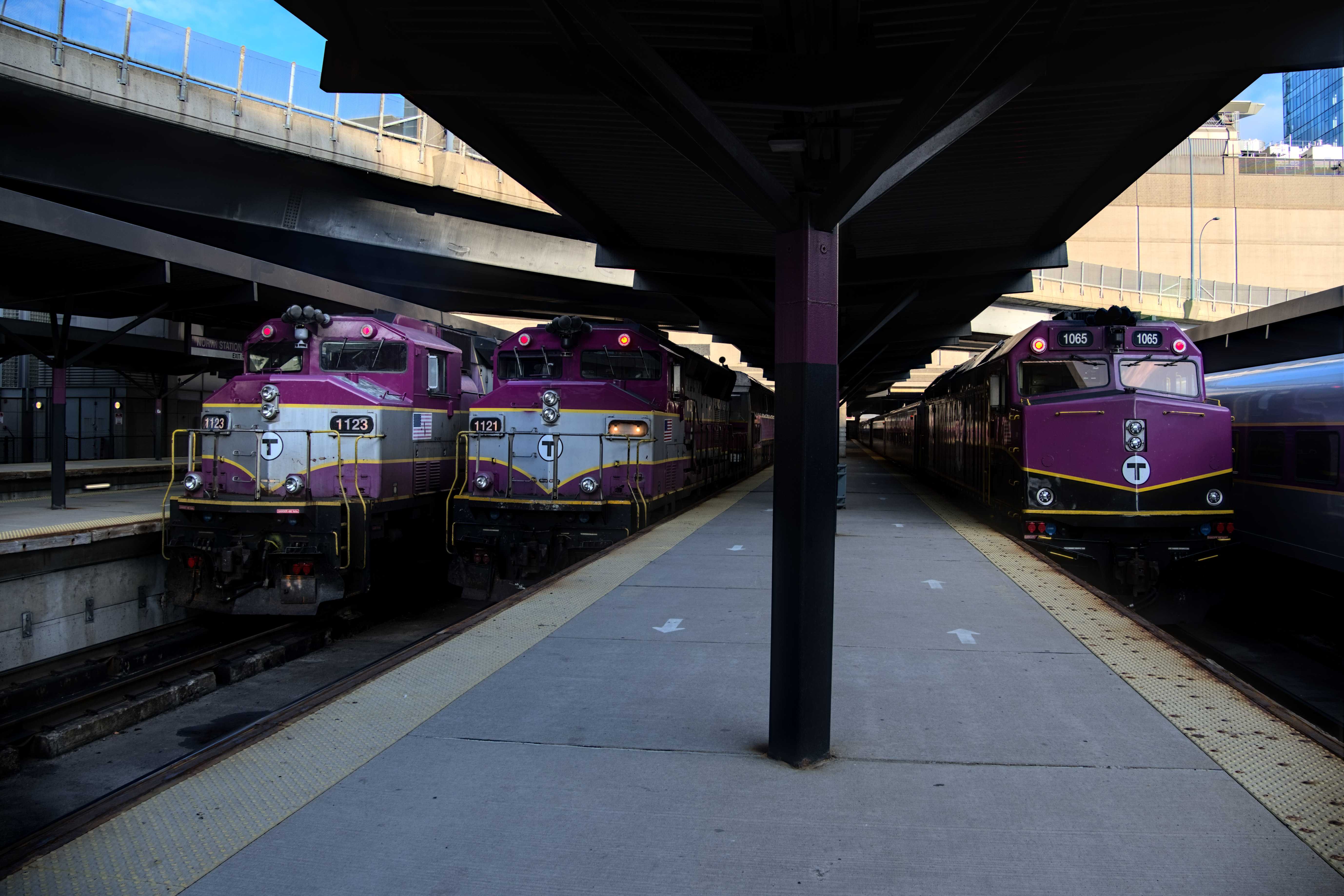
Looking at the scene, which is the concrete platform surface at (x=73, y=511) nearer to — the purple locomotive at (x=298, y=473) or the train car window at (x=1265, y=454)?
the purple locomotive at (x=298, y=473)

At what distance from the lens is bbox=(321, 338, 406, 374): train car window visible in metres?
10.9

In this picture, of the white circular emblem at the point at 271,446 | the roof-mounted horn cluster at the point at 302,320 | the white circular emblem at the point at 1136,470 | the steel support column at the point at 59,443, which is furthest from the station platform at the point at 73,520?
the white circular emblem at the point at 1136,470

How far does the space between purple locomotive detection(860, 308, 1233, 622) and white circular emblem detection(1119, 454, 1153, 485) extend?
12mm

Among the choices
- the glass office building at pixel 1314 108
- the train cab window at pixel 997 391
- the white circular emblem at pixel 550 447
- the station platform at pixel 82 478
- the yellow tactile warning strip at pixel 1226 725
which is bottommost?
the yellow tactile warning strip at pixel 1226 725

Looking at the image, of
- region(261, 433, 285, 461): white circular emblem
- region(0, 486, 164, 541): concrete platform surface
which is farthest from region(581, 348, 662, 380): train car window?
region(0, 486, 164, 541): concrete platform surface

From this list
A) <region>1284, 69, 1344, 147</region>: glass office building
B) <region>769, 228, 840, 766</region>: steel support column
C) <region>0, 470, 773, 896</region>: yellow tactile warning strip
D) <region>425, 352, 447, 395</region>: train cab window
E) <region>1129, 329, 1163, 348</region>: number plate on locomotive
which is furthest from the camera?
<region>1284, 69, 1344, 147</region>: glass office building

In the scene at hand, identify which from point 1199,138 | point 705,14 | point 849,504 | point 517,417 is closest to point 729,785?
point 705,14

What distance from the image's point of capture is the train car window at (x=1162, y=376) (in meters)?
10.0

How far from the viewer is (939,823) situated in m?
3.55

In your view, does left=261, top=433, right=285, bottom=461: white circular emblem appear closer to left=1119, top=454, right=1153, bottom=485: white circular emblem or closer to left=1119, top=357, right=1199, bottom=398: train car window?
left=1119, top=454, right=1153, bottom=485: white circular emblem

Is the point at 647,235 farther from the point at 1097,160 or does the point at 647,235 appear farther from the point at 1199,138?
the point at 1199,138

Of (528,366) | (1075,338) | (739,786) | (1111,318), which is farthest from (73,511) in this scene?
(1111,318)

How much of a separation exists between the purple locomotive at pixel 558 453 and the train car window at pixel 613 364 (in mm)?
13

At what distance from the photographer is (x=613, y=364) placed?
38.3ft
